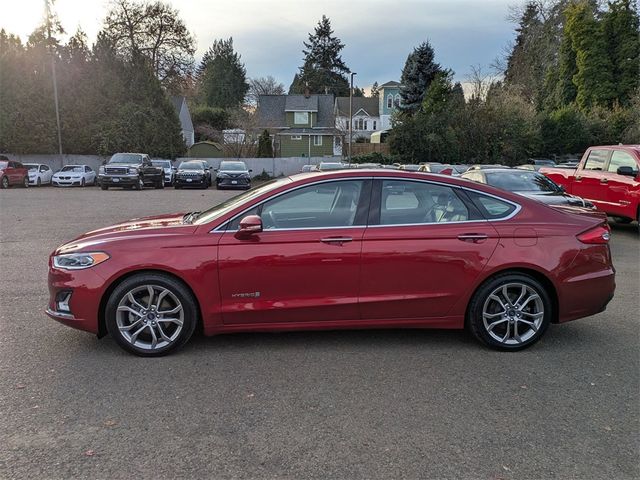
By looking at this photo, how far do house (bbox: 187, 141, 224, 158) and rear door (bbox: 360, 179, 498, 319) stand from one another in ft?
130

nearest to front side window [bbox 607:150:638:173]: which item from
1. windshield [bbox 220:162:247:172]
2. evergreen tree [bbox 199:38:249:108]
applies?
windshield [bbox 220:162:247:172]

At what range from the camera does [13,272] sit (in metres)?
7.25

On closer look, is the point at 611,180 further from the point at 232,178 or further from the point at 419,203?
the point at 232,178

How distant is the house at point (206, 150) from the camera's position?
139 feet

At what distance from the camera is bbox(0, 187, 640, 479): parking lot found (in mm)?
2844

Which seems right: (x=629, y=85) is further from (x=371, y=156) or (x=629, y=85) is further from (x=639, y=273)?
(x=639, y=273)

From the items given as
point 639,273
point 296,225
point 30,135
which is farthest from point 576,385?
point 30,135

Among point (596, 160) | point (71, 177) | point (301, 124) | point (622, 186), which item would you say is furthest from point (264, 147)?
point (622, 186)

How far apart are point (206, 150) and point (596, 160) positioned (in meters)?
35.4

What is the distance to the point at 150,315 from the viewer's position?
4230 millimetres

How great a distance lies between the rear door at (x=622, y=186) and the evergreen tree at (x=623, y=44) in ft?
108

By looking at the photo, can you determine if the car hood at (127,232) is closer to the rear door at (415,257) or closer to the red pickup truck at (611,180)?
the rear door at (415,257)

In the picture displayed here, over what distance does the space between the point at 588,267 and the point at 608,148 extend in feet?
28.4

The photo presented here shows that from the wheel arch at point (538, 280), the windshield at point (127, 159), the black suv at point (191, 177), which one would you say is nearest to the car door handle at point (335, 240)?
the wheel arch at point (538, 280)
